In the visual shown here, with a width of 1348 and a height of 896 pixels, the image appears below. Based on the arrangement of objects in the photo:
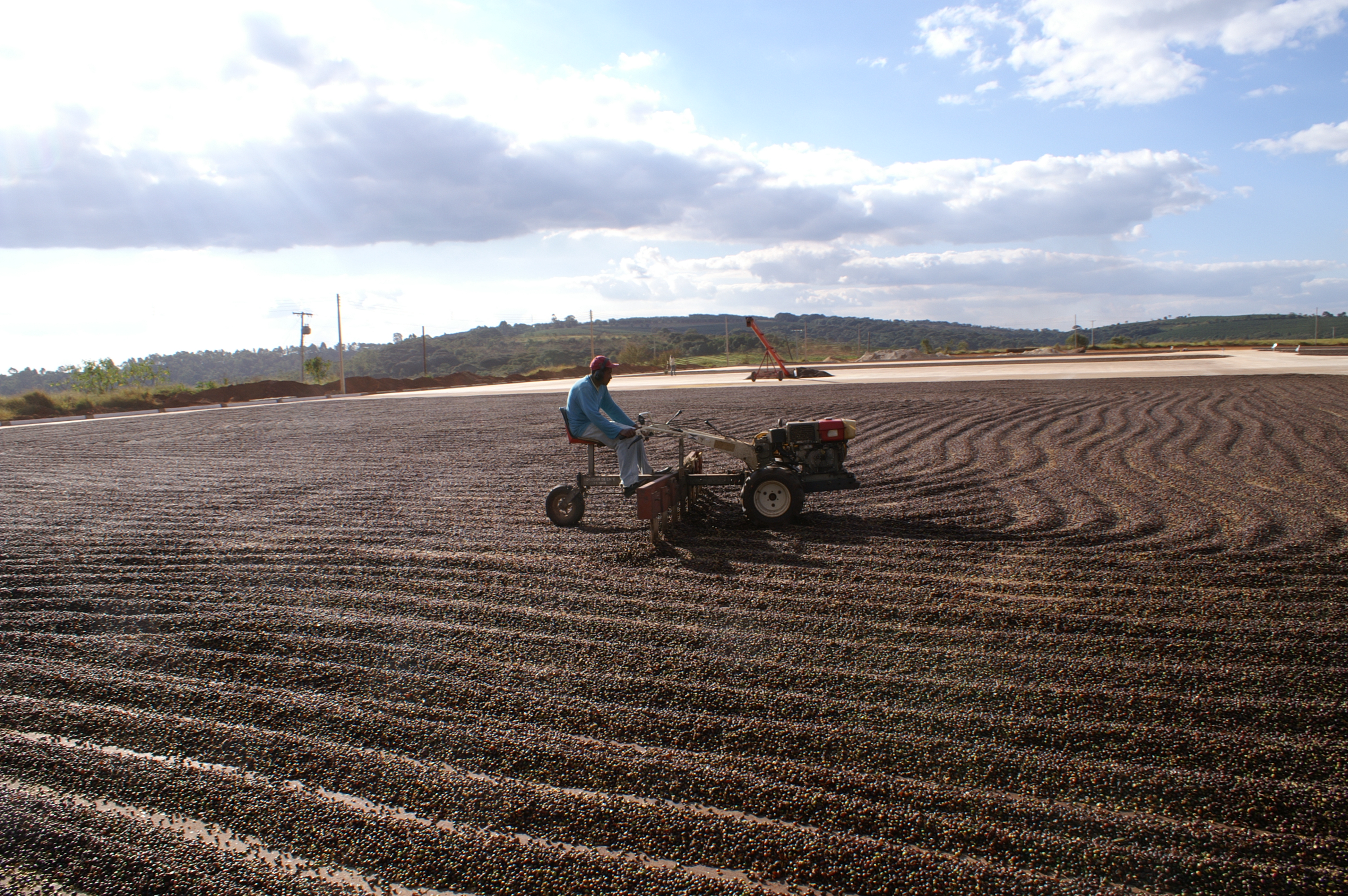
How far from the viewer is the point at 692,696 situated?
12.1 feet

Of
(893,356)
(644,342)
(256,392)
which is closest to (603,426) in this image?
(256,392)

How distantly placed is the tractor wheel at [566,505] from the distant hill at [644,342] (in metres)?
58.4

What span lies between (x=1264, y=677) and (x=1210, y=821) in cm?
144

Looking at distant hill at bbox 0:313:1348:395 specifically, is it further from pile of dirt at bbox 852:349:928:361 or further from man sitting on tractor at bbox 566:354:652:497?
man sitting on tractor at bbox 566:354:652:497

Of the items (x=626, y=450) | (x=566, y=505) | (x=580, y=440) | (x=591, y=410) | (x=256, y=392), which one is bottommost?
(x=566, y=505)

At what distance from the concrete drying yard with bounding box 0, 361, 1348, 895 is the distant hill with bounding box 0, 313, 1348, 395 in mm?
59369

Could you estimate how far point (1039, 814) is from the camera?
2.74 metres

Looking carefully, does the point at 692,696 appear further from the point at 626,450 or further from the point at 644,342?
the point at 644,342

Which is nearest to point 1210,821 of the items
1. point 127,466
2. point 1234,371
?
point 127,466

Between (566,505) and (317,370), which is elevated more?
(317,370)

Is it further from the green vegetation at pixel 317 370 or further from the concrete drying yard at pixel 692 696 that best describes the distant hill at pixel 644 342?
the concrete drying yard at pixel 692 696

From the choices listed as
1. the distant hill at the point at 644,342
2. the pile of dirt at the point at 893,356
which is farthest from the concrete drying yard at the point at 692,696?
the distant hill at the point at 644,342

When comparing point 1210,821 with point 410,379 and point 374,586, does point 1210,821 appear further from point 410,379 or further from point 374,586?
point 410,379

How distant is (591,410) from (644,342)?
3675 inches
